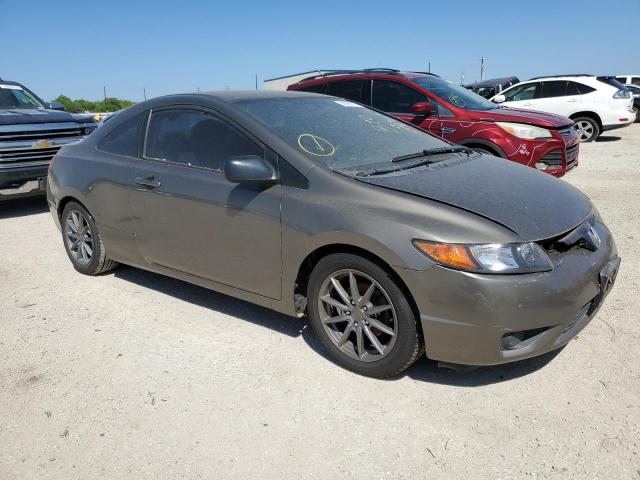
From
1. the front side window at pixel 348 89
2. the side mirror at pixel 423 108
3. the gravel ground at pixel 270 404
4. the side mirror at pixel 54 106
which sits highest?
the front side window at pixel 348 89

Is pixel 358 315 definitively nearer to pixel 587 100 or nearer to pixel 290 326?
pixel 290 326

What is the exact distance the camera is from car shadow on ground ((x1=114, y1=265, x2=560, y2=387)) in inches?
123

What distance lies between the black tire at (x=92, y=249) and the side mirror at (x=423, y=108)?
4289mm

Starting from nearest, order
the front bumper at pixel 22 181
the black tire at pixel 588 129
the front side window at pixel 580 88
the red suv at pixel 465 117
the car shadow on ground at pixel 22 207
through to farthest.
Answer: the red suv at pixel 465 117, the front bumper at pixel 22 181, the car shadow on ground at pixel 22 207, the front side window at pixel 580 88, the black tire at pixel 588 129

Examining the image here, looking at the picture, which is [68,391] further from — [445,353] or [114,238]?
[445,353]

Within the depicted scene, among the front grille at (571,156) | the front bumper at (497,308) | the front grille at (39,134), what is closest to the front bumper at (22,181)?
the front grille at (39,134)

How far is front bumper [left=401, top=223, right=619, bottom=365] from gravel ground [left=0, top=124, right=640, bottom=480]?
0.31 meters

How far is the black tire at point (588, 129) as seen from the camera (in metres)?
14.0

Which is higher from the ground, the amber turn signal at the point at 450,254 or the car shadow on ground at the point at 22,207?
the amber turn signal at the point at 450,254

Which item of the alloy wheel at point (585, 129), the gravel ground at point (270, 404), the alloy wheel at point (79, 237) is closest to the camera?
the gravel ground at point (270, 404)

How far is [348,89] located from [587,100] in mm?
8450

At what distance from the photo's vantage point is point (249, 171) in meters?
3.22

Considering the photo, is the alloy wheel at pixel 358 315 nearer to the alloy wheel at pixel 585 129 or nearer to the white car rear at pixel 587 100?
the white car rear at pixel 587 100

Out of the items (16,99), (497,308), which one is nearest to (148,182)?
(497,308)
